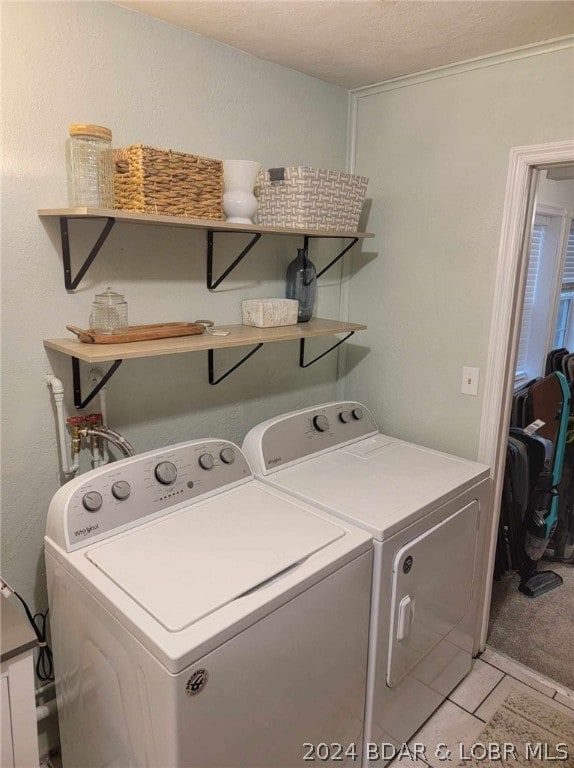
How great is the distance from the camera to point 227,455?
5.65 feet

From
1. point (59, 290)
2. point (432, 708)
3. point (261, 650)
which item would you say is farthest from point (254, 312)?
point (432, 708)

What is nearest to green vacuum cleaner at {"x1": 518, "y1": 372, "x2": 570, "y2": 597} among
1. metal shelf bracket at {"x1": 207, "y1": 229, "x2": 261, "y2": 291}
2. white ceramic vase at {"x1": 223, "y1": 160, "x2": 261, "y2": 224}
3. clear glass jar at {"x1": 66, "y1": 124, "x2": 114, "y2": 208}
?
metal shelf bracket at {"x1": 207, "y1": 229, "x2": 261, "y2": 291}

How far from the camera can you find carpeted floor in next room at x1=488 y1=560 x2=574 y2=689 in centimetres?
224

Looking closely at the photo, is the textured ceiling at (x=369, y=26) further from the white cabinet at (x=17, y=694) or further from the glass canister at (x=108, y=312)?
the white cabinet at (x=17, y=694)

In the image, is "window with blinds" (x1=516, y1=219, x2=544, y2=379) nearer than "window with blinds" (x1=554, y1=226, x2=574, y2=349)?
Yes

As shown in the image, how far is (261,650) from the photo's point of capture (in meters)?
1.20

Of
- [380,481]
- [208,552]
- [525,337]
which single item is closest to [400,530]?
[380,481]

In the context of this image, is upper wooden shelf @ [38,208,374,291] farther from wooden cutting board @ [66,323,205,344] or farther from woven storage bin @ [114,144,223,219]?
wooden cutting board @ [66,323,205,344]

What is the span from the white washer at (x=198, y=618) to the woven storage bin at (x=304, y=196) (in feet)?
2.82

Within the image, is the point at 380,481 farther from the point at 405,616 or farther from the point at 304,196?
the point at 304,196

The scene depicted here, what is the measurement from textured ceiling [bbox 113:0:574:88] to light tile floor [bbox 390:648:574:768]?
7.67 feet

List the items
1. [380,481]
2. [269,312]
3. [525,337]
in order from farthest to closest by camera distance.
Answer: [525,337], [269,312], [380,481]

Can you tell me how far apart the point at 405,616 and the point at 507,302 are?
1144 millimetres

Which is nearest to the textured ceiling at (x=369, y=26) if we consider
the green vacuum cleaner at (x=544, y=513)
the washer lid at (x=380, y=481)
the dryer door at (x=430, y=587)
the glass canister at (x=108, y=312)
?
the glass canister at (x=108, y=312)
